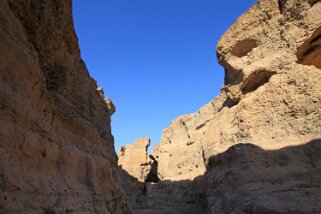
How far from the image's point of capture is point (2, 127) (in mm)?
5035

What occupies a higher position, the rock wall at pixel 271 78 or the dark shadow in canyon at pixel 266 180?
the rock wall at pixel 271 78

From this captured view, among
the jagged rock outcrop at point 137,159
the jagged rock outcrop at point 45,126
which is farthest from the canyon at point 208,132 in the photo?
the jagged rock outcrop at point 137,159

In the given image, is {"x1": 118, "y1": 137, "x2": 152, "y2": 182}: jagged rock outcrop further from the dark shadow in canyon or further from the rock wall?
the dark shadow in canyon

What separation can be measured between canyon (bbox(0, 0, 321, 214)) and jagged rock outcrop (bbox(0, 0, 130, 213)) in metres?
0.03

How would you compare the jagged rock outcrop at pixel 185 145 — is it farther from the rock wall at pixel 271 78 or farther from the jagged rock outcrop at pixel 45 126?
the jagged rock outcrop at pixel 45 126

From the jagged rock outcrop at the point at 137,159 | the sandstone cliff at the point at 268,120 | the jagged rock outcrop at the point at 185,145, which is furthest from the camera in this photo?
the jagged rock outcrop at the point at 137,159

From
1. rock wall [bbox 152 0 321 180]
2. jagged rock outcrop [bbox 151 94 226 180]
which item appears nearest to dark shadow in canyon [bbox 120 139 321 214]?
rock wall [bbox 152 0 321 180]

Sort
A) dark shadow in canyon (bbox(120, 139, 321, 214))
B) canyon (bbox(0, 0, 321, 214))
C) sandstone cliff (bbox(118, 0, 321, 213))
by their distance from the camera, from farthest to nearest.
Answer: sandstone cliff (bbox(118, 0, 321, 213)) → dark shadow in canyon (bbox(120, 139, 321, 214)) → canyon (bbox(0, 0, 321, 214))

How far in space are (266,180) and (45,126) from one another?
7366mm

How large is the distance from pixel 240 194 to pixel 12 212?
7775mm

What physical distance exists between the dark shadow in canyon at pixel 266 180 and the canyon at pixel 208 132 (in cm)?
4

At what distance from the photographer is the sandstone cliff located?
1014 centimetres

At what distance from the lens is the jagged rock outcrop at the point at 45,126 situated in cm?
534

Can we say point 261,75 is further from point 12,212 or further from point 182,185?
point 12,212
